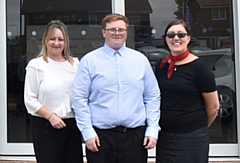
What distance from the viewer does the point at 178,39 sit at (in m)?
2.32

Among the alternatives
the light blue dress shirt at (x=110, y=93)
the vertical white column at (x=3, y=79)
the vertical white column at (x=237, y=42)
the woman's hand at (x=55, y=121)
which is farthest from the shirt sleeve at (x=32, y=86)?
the vertical white column at (x=237, y=42)

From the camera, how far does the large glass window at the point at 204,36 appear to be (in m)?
4.49

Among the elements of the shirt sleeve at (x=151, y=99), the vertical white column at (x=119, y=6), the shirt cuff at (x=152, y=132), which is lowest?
the shirt cuff at (x=152, y=132)

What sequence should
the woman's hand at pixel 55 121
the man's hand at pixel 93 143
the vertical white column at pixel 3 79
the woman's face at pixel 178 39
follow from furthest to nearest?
the vertical white column at pixel 3 79
the woman's hand at pixel 55 121
the woman's face at pixel 178 39
the man's hand at pixel 93 143

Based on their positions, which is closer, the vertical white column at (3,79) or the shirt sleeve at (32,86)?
the shirt sleeve at (32,86)

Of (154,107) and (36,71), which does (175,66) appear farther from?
(36,71)

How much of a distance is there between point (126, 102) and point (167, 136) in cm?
39

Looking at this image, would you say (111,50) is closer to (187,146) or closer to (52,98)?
(52,98)

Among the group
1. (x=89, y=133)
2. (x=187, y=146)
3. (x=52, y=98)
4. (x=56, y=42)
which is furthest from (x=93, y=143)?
(x=56, y=42)

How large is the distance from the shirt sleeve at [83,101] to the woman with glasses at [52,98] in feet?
0.88

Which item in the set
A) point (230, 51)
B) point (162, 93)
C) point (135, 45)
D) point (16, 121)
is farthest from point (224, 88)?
point (16, 121)

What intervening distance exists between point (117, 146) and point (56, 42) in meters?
0.84

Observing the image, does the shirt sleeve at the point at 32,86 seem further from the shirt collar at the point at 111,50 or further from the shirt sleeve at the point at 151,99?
the shirt sleeve at the point at 151,99

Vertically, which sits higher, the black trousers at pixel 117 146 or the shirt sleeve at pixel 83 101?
the shirt sleeve at pixel 83 101
